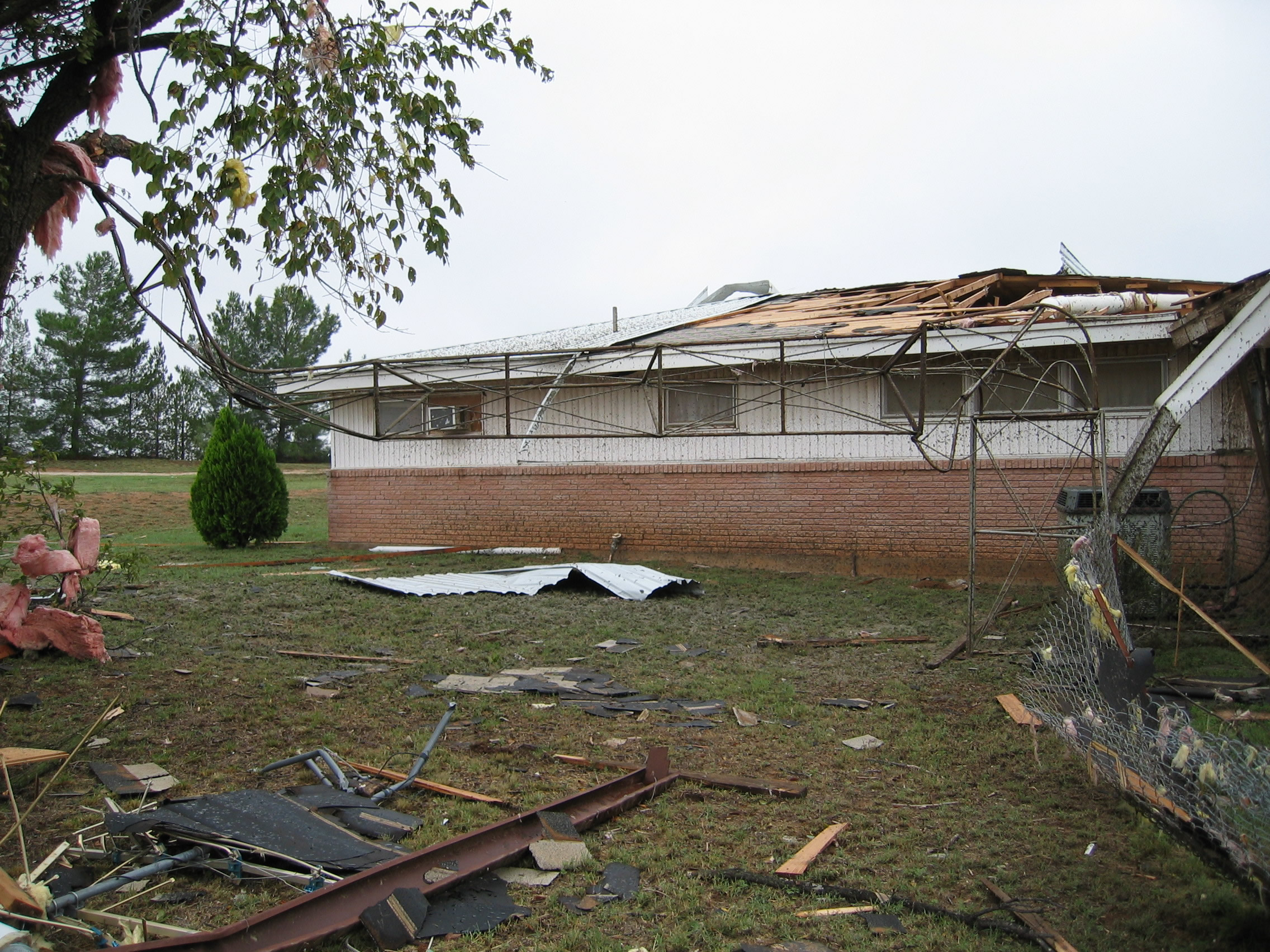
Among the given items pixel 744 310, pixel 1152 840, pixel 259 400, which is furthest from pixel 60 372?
pixel 1152 840

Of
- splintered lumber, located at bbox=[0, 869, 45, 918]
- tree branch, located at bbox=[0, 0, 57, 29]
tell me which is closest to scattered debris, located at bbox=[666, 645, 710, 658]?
splintered lumber, located at bbox=[0, 869, 45, 918]

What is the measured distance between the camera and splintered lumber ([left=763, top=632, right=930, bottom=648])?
938 centimetres

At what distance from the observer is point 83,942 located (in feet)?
11.7

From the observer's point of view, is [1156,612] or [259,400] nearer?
[259,400]

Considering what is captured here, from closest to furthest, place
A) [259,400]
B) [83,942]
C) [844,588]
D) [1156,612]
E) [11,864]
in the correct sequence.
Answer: [83,942], [11,864], [259,400], [1156,612], [844,588]

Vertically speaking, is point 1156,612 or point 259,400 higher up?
point 259,400

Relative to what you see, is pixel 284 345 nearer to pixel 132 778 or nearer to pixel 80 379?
pixel 80 379

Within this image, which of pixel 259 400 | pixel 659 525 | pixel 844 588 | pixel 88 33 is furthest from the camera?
pixel 659 525

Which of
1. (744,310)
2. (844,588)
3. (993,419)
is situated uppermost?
(744,310)

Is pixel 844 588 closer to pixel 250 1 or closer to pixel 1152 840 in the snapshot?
pixel 1152 840

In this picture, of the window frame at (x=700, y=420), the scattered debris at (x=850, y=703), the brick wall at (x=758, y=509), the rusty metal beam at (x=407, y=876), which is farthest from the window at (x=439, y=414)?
the rusty metal beam at (x=407, y=876)

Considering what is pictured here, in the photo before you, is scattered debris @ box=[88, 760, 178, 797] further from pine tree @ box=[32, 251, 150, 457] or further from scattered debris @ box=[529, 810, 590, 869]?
pine tree @ box=[32, 251, 150, 457]

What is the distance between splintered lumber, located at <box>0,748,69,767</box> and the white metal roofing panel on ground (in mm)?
6606

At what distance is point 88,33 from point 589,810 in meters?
5.95
